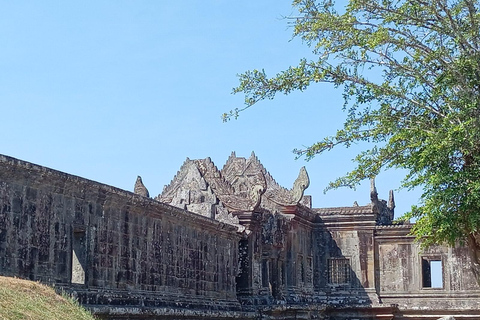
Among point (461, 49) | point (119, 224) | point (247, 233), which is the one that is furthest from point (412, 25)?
point (247, 233)

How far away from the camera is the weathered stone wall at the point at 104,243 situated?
10.4 m

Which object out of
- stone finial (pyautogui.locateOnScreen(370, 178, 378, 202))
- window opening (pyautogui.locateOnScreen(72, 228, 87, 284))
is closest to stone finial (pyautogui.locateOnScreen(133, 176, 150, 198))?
stone finial (pyautogui.locateOnScreen(370, 178, 378, 202))

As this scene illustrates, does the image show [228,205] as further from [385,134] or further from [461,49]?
[461,49]

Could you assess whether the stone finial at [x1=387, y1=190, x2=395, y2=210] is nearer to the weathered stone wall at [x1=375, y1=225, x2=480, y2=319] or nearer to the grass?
the weathered stone wall at [x1=375, y1=225, x2=480, y2=319]

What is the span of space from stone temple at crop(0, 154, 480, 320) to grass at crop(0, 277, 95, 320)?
76 centimetres

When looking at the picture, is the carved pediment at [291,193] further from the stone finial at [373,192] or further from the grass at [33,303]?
the grass at [33,303]

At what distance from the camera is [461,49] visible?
12703 millimetres

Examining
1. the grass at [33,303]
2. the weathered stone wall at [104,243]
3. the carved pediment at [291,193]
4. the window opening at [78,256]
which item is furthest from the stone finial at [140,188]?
the grass at [33,303]

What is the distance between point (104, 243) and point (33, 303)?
3.55m

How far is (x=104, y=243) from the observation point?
40.6 ft

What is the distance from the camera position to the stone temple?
36.1 ft

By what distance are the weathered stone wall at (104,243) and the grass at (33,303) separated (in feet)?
2.40

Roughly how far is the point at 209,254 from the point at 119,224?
3933 mm

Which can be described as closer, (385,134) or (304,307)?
(385,134)
